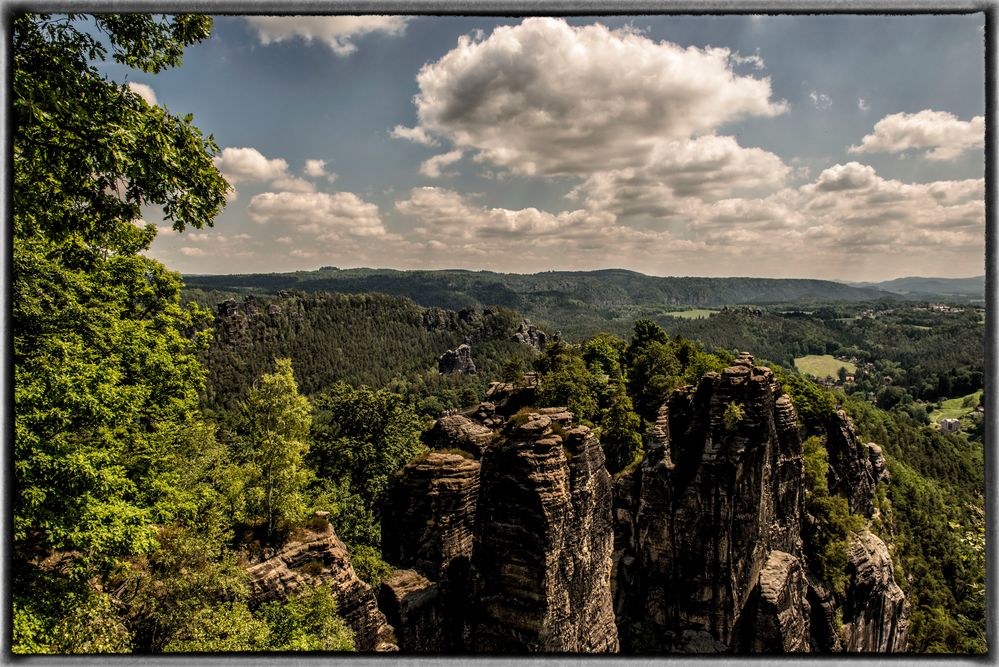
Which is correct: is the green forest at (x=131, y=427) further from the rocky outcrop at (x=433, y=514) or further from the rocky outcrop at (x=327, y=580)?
the rocky outcrop at (x=433, y=514)

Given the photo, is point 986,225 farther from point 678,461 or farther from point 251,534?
point 251,534

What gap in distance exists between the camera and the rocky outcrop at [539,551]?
11.7m

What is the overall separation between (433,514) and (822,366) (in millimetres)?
205878

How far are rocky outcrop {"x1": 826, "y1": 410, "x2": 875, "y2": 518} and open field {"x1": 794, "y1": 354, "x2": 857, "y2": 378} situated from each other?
6120 inches

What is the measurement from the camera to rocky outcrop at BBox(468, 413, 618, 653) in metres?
11.7

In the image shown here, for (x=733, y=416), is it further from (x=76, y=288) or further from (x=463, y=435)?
(x=76, y=288)

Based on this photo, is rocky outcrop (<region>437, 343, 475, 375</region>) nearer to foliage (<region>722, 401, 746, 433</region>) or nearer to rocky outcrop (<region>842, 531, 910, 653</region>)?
rocky outcrop (<region>842, 531, 910, 653</region>)

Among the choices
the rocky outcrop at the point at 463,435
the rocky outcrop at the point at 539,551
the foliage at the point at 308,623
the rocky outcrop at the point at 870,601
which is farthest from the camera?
the rocky outcrop at the point at 463,435

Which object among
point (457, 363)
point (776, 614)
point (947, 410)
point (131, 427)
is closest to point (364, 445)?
point (131, 427)

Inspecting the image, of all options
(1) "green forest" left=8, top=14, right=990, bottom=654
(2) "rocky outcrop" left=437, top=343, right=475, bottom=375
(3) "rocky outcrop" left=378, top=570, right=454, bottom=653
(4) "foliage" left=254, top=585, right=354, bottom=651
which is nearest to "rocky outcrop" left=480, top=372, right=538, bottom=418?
(1) "green forest" left=8, top=14, right=990, bottom=654

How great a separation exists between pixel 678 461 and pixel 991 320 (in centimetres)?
1311

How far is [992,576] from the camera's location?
6.60 m

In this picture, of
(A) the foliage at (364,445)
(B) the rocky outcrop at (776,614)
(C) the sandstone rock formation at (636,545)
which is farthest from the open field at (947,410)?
(A) the foliage at (364,445)

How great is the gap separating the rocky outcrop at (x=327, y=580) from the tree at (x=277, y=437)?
164cm
